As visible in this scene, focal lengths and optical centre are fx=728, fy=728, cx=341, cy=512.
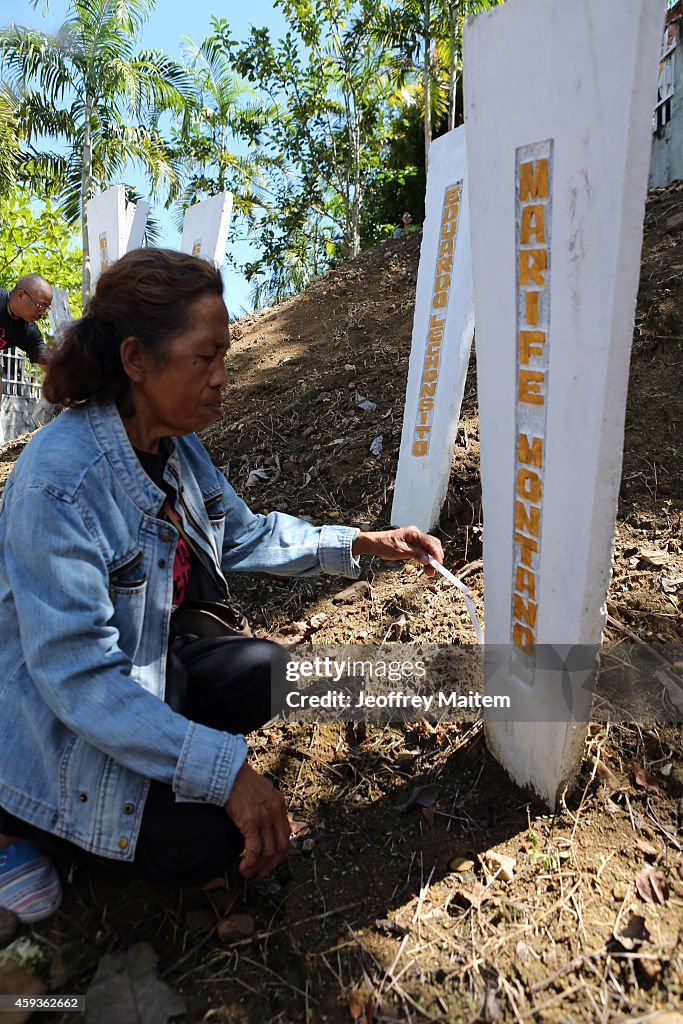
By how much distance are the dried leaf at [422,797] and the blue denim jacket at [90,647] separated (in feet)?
2.49

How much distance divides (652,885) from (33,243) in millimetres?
22090

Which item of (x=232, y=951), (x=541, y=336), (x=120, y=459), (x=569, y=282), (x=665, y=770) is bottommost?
(x=232, y=951)

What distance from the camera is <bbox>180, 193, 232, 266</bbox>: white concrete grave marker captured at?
5.93m

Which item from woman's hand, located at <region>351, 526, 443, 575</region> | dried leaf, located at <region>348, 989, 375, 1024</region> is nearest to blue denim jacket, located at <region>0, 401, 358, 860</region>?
dried leaf, located at <region>348, 989, 375, 1024</region>

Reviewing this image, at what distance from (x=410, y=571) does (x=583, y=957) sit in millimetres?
1897

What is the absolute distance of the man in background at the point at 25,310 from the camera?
5133mm

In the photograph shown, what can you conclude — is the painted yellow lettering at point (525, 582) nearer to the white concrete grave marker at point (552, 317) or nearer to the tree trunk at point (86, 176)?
the white concrete grave marker at point (552, 317)

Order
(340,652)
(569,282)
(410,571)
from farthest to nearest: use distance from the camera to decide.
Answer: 1. (410,571)
2. (340,652)
3. (569,282)

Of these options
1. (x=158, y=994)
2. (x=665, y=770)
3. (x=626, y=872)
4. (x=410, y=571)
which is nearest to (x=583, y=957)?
(x=626, y=872)

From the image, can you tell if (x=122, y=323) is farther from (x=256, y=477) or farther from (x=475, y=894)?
(x=256, y=477)

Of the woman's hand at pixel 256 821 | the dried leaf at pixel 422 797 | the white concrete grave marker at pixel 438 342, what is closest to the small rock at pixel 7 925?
the woman's hand at pixel 256 821

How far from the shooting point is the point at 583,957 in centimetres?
164

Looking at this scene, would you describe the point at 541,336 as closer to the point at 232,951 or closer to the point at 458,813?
the point at 458,813

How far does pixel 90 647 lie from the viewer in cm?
154
